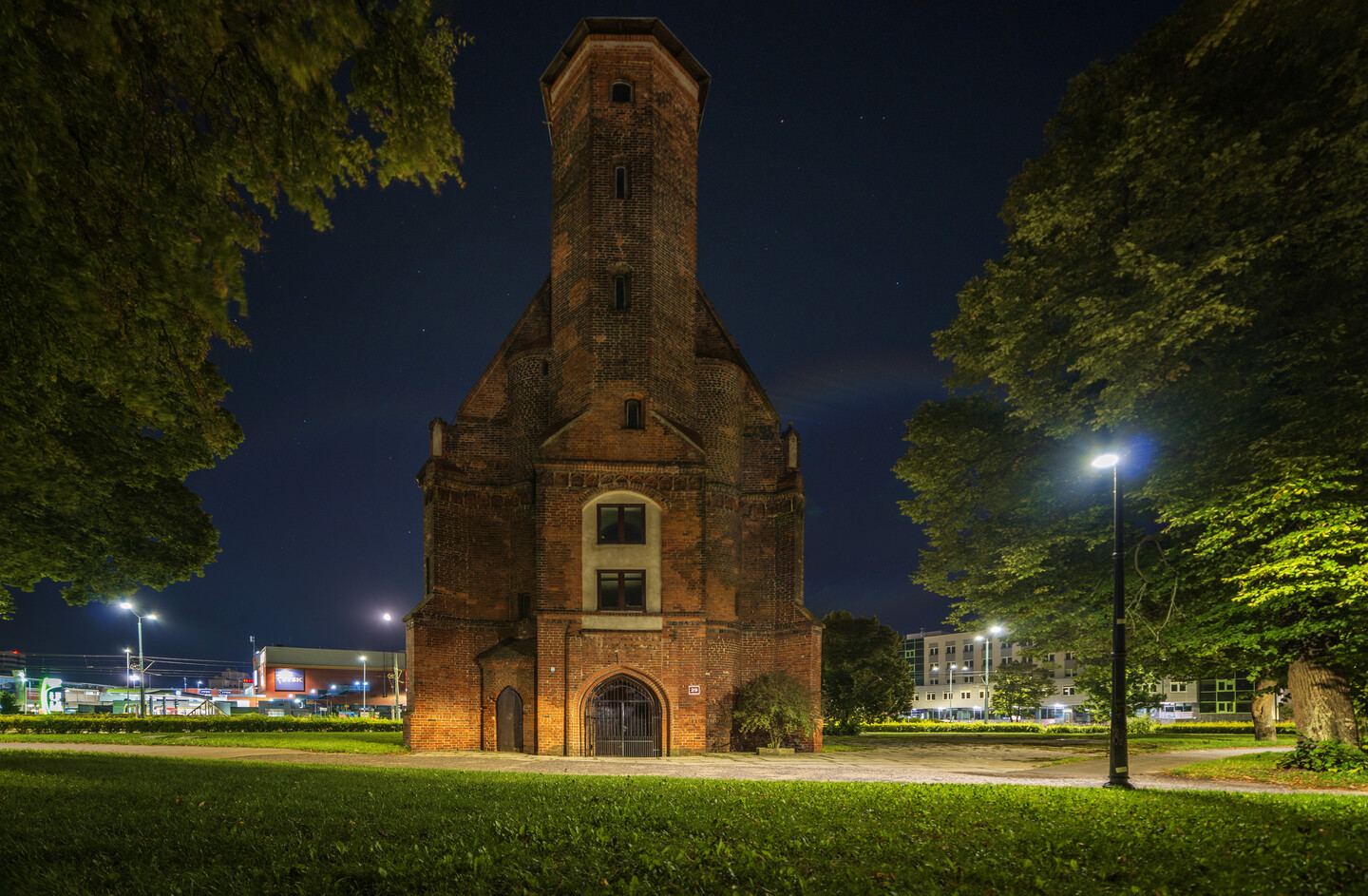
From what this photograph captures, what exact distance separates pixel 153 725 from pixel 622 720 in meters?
26.9

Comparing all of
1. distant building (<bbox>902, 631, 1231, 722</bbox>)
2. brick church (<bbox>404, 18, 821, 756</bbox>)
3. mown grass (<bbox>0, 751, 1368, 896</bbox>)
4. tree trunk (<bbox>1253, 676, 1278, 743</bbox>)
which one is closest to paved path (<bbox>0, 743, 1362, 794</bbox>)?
brick church (<bbox>404, 18, 821, 756</bbox>)

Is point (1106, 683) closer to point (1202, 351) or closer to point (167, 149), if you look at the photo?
point (1202, 351)

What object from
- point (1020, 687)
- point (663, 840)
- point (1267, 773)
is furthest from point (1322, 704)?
point (1020, 687)

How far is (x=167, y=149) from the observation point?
6.45 metres

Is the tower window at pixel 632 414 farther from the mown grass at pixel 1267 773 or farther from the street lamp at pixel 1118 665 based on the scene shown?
the mown grass at pixel 1267 773

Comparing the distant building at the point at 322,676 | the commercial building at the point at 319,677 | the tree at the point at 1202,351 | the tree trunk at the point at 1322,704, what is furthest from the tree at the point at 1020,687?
the distant building at the point at 322,676

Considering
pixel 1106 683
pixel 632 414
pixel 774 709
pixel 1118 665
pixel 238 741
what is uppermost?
pixel 632 414

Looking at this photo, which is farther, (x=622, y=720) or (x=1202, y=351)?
(x=622, y=720)

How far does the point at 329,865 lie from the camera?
6.74 meters

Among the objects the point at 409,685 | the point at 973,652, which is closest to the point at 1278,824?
the point at 409,685

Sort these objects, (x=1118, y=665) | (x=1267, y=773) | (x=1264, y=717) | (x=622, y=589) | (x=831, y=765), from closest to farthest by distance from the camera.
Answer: (x=1118, y=665) → (x=1267, y=773) → (x=831, y=765) → (x=622, y=589) → (x=1264, y=717)

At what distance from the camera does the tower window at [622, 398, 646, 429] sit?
26.0 metres

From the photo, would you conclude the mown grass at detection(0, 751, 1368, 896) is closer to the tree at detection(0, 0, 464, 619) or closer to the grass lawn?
the tree at detection(0, 0, 464, 619)

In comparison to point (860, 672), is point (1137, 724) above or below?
below
